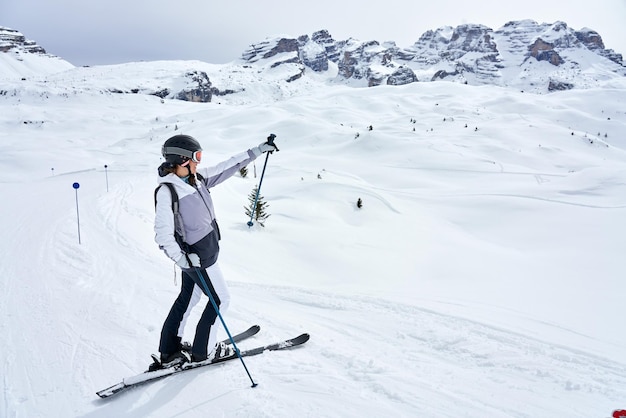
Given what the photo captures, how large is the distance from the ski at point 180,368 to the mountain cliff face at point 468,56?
11251cm

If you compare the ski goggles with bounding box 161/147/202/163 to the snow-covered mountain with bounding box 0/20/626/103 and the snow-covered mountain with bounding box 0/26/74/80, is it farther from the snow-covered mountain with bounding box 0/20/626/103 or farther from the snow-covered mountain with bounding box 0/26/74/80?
the snow-covered mountain with bounding box 0/26/74/80

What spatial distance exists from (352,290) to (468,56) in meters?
154

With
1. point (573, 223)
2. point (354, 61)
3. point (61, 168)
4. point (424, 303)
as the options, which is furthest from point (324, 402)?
point (354, 61)

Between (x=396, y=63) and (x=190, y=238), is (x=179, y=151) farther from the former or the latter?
(x=396, y=63)

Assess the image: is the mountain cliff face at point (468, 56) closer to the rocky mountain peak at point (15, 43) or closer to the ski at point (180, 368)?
the rocky mountain peak at point (15, 43)

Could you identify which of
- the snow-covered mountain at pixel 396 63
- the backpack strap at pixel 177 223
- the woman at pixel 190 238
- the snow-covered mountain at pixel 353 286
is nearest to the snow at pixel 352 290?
the snow-covered mountain at pixel 353 286

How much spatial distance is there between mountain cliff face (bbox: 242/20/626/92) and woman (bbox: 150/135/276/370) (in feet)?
370

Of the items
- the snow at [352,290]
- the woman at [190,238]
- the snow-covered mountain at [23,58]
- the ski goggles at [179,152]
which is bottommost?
the snow at [352,290]

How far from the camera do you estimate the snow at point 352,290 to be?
117 inches

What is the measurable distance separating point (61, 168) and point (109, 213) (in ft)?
40.0

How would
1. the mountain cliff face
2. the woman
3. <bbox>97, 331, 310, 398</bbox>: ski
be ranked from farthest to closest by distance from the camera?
the mountain cliff face < <bbox>97, 331, 310, 398</bbox>: ski < the woman

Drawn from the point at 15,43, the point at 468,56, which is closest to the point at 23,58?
the point at 15,43

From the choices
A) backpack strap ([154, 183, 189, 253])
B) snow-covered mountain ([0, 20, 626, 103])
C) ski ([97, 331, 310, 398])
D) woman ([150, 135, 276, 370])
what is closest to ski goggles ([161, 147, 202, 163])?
woman ([150, 135, 276, 370])

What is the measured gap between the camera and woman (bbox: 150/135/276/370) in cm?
275
